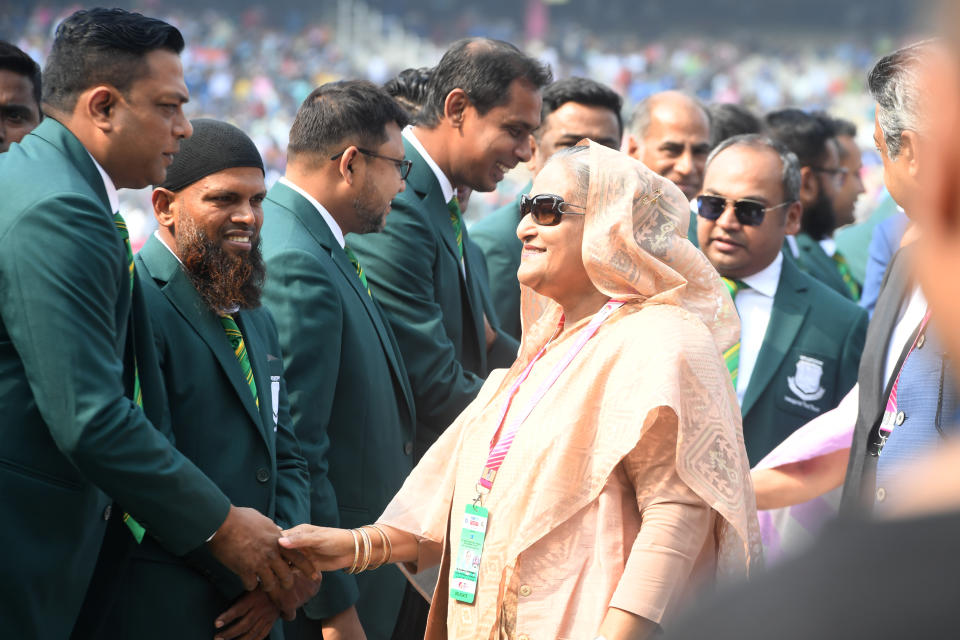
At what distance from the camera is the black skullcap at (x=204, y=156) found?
141 inches

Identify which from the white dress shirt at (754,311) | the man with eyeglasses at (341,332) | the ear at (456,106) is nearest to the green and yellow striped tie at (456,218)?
the ear at (456,106)

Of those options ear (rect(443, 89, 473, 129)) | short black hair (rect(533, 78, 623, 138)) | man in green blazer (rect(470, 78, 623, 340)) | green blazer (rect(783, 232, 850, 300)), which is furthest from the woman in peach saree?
green blazer (rect(783, 232, 850, 300))

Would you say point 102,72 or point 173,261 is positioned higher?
point 102,72

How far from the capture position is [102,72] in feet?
10.4

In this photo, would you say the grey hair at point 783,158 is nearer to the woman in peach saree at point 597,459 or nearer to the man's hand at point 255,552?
the woman in peach saree at point 597,459

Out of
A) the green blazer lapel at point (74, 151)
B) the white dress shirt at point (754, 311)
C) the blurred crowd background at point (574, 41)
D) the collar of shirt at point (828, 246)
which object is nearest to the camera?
the green blazer lapel at point (74, 151)

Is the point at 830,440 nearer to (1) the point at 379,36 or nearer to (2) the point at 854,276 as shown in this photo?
(2) the point at 854,276

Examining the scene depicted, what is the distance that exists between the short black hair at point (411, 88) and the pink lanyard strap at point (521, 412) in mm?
2785

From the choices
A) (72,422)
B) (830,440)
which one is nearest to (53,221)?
(72,422)

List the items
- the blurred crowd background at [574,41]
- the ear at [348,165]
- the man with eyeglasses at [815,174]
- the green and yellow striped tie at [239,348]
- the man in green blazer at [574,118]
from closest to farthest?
the green and yellow striped tie at [239,348] < the ear at [348,165] < the man in green blazer at [574,118] < the man with eyeglasses at [815,174] < the blurred crowd background at [574,41]

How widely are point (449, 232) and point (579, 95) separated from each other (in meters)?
1.98

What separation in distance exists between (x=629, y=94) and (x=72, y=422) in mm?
29869

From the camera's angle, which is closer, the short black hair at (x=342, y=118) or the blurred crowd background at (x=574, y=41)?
the short black hair at (x=342, y=118)

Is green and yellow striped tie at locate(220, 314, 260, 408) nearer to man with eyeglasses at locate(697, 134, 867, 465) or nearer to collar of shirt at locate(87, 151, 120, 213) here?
collar of shirt at locate(87, 151, 120, 213)
